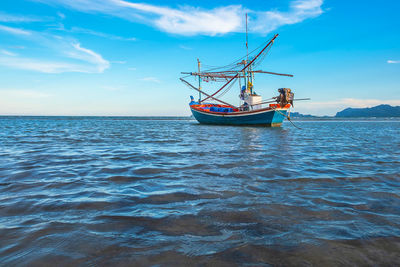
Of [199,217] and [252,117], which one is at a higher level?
[252,117]

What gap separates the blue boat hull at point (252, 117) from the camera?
25828 mm

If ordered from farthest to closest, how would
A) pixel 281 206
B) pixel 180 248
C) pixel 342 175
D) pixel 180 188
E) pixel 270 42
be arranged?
pixel 270 42
pixel 342 175
pixel 180 188
pixel 281 206
pixel 180 248

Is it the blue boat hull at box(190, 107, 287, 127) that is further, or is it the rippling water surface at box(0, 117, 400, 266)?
the blue boat hull at box(190, 107, 287, 127)

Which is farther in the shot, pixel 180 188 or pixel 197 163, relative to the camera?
pixel 197 163

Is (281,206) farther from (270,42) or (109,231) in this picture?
(270,42)

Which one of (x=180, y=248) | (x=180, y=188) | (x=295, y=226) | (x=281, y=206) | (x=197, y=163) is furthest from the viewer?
(x=197, y=163)

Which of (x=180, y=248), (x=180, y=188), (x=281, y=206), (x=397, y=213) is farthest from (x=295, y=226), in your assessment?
(x=180, y=188)

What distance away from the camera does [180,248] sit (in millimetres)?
1953

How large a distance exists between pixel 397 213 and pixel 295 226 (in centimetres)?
143

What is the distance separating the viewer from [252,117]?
27.3 m

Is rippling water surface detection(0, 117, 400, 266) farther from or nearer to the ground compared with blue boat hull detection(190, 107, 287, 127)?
nearer to the ground

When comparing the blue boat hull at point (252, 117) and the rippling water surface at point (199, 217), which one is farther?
the blue boat hull at point (252, 117)

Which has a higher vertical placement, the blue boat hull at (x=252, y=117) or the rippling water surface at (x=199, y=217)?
the blue boat hull at (x=252, y=117)

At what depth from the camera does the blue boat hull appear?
84.7 ft
